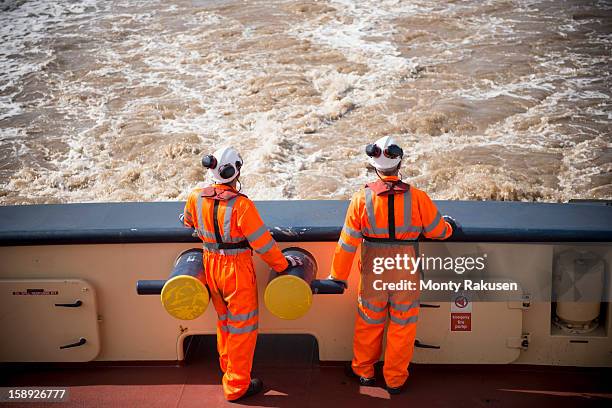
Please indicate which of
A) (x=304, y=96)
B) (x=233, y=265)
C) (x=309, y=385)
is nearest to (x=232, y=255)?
(x=233, y=265)

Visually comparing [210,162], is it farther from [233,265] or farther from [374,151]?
[374,151]

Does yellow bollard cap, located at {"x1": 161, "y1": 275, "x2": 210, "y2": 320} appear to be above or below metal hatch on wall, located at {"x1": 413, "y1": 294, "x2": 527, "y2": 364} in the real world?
above

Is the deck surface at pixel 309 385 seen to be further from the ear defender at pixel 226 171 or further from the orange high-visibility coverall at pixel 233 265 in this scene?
the ear defender at pixel 226 171

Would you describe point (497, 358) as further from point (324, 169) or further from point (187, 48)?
point (187, 48)

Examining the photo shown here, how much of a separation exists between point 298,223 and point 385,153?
20.9 inches

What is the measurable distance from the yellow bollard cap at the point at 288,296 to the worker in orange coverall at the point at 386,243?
0.65 ft

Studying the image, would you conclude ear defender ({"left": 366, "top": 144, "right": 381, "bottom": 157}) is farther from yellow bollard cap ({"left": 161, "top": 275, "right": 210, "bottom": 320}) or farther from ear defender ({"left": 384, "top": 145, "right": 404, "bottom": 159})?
yellow bollard cap ({"left": 161, "top": 275, "right": 210, "bottom": 320})

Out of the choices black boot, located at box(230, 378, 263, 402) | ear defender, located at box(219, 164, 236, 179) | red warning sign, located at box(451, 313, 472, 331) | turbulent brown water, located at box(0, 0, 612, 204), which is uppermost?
ear defender, located at box(219, 164, 236, 179)

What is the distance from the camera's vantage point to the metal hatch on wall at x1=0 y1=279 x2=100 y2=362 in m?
3.37

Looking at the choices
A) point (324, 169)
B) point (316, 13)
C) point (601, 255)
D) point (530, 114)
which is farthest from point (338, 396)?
point (316, 13)

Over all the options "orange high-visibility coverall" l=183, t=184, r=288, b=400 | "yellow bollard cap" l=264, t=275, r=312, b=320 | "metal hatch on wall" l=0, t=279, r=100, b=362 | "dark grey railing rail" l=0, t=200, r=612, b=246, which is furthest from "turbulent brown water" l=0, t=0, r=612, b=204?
"yellow bollard cap" l=264, t=275, r=312, b=320

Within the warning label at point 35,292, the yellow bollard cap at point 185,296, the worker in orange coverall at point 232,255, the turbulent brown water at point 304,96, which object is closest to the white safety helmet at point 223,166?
the worker in orange coverall at point 232,255

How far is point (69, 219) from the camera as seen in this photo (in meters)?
3.41

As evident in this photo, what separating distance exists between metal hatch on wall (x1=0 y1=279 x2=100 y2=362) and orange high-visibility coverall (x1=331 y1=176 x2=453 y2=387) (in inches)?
47.8
